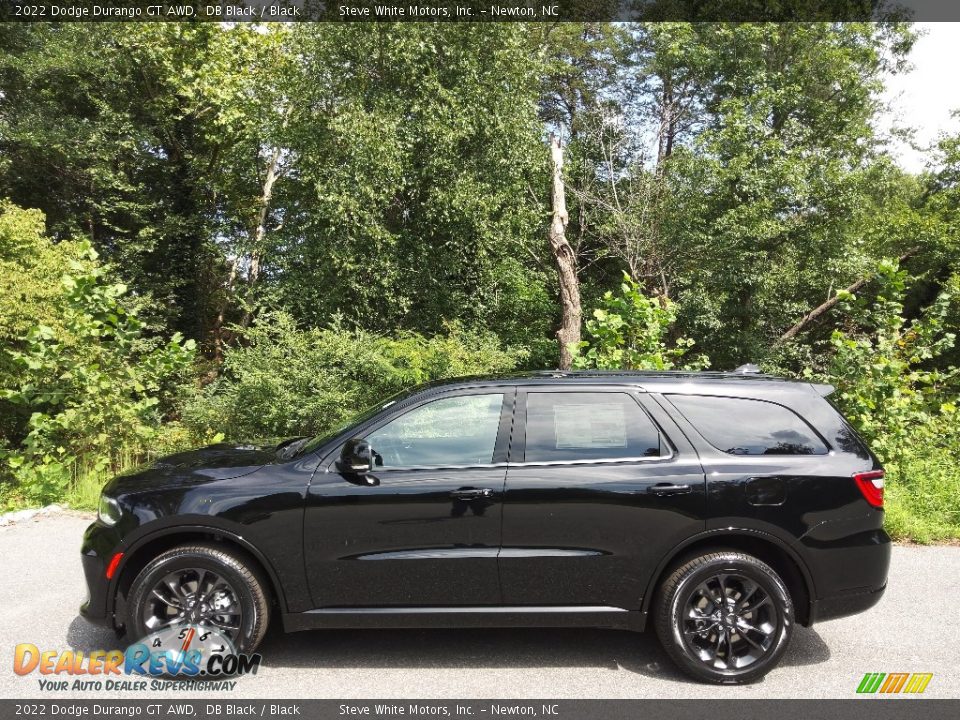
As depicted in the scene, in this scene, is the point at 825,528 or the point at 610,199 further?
the point at 610,199

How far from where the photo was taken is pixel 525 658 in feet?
13.8

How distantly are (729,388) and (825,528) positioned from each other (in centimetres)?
93

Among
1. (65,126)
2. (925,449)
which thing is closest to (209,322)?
(65,126)

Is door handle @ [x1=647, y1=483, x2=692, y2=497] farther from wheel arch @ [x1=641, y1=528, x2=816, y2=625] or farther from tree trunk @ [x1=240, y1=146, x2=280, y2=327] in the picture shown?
tree trunk @ [x1=240, y1=146, x2=280, y2=327]

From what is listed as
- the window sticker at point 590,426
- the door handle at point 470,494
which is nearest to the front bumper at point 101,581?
the door handle at point 470,494

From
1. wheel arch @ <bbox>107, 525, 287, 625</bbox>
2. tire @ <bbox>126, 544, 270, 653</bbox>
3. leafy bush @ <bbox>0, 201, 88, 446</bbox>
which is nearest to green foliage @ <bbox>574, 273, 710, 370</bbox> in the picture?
wheel arch @ <bbox>107, 525, 287, 625</bbox>

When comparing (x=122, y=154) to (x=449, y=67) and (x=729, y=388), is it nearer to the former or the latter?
(x=449, y=67)

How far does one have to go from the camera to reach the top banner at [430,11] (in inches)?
582

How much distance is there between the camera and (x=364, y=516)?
3947 mm

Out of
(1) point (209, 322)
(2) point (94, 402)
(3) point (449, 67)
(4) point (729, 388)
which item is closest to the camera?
(4) point (729, 388)

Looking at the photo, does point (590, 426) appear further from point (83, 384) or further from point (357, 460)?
point (83, 384)

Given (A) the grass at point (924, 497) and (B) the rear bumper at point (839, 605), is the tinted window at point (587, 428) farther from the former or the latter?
(A) the grass at point (924, 497)
